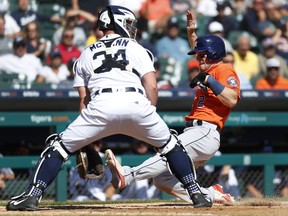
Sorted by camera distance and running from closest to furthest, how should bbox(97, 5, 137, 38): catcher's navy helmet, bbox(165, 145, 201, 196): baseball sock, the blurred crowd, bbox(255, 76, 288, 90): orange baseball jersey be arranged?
bbox(165, 145, 201, 196): baseball sock < bbox(97, 5, 137, 38): catcher's navy helmet < the blurred crowd < bbox(255, 76, 288, 90): orange baseball jersey

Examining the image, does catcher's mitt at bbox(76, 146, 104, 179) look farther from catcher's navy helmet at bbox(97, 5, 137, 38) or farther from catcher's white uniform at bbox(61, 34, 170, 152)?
catcher's navy helmet at bbox(97, 5, 137, 38)

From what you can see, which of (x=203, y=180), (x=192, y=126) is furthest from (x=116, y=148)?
(x=192, y=126)

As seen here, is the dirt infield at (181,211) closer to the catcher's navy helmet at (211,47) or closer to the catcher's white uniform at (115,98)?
the catcher's white uniform at (115,98)

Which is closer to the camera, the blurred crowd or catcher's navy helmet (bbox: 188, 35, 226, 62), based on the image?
catcher's navy helmet (bbox: 188, 35, 226, 62)

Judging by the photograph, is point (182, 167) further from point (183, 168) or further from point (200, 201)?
point (200, 201)

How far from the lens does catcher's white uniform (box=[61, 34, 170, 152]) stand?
626 cm

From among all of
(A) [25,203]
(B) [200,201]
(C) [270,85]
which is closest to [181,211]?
(B) [200,201]

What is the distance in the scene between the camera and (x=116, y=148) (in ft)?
40.4

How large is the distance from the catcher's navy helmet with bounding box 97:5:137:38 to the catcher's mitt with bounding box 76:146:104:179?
0.97 m

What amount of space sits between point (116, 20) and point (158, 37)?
6.17 m

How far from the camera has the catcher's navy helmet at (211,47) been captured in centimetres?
745

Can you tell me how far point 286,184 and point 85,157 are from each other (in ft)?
20.1

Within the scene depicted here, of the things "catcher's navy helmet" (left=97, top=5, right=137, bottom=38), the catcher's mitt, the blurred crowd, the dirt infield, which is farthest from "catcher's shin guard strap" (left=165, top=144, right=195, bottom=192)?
the blurred crowd

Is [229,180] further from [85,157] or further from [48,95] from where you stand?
[85,157]
